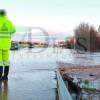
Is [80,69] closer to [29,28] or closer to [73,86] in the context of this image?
[73,86]

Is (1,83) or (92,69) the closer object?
(1,83)

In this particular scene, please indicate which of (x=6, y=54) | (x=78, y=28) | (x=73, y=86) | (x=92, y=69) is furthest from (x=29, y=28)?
(x=78, y=28)

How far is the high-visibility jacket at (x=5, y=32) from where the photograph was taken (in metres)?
10.7

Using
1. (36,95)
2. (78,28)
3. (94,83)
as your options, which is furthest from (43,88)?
(78,28)

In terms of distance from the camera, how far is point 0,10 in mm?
10492

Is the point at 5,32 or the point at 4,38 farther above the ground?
the point at 5,32

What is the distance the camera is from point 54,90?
915 centimetres

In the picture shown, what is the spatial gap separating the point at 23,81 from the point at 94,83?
205 cm

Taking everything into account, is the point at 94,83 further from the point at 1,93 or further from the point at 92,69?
the point at 92,69

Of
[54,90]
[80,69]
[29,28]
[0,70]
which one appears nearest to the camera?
[54,90]

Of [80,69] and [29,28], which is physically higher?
[29,28]

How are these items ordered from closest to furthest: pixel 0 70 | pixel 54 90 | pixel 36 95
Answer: pixel 36 95 → pixel 54 90 → pixel 0 70

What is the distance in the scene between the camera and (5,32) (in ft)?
35.3

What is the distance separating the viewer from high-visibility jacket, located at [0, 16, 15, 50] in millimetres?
10711
